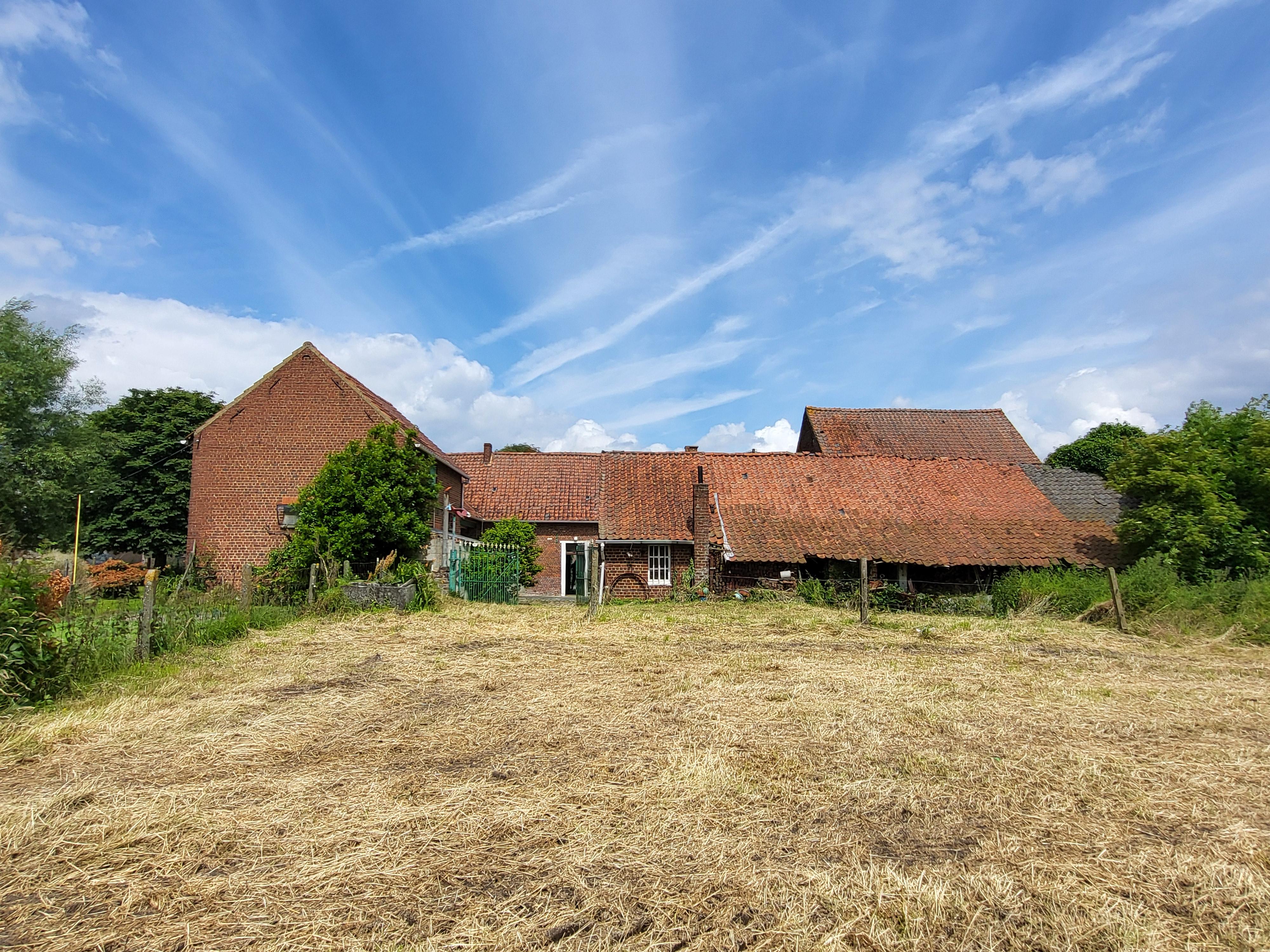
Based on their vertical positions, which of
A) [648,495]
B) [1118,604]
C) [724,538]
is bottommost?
[1118,604]

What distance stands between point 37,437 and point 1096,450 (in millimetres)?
49621

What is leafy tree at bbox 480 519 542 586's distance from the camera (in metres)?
23.5

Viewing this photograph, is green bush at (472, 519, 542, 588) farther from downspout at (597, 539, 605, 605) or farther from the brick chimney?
the brick chimney

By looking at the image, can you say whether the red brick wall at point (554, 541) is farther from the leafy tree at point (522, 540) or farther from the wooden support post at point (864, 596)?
the wooden support post at point (864, 596)

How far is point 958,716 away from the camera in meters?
6.95

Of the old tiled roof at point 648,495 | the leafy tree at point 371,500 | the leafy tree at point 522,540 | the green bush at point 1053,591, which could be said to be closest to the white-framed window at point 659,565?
the old tiled roof at point 648,495

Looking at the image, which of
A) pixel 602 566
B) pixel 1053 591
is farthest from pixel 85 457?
pixel 1053 591

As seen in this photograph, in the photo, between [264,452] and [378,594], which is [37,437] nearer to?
[264,452]

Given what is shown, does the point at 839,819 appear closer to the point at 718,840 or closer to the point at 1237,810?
the point at 718,840

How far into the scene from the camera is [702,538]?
22641mm

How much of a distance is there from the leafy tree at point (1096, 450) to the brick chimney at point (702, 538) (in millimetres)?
25405

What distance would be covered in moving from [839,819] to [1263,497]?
21135mm

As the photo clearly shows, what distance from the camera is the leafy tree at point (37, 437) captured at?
24.3 meters

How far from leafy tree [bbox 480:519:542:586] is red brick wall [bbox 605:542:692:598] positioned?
2.57 metres
